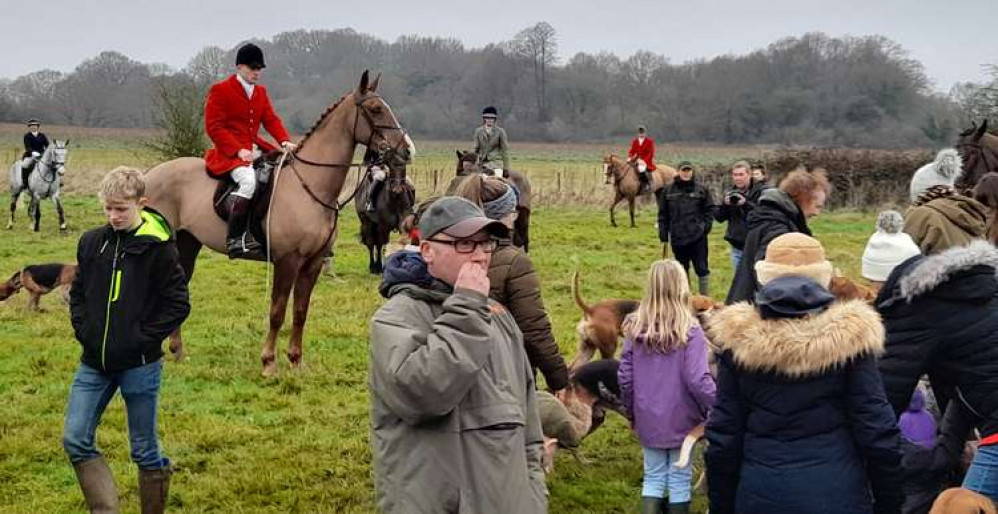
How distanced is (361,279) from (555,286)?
2.73 metres

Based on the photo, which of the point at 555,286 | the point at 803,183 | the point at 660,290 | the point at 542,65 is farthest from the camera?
the point at 542,65

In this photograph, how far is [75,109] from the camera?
70.7 metres

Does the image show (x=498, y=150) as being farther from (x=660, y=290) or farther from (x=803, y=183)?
(x=660, y=290)

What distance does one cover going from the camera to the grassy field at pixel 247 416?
5.89 metres

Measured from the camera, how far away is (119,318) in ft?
Answer: 15.3

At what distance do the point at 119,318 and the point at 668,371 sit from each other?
262 cm

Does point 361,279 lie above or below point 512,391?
below

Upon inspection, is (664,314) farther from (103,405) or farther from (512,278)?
(103,405)

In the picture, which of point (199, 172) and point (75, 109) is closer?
point (199, 172)

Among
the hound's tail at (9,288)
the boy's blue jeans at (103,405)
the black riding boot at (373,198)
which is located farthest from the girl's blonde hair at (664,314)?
the black riding boot at (373,198)

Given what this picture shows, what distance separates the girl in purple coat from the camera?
499cm

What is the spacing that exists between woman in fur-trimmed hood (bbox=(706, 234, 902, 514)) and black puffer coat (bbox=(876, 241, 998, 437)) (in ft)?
1.62

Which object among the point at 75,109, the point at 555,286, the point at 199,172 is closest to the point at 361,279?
the point at 555,286

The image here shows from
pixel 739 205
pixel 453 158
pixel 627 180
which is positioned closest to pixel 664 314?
pixel 739 205
